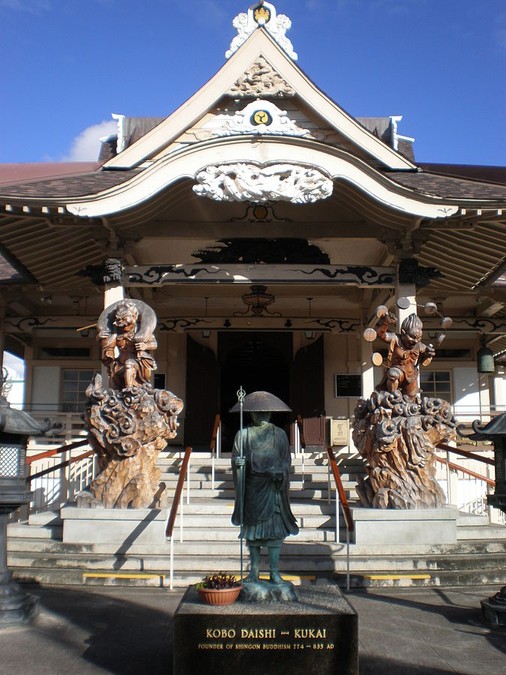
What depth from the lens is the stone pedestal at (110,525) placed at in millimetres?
8047

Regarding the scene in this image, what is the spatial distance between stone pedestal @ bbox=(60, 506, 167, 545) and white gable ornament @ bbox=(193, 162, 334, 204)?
4785 millimetres

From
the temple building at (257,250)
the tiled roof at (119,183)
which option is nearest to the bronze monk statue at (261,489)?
the temple building at (257,250)

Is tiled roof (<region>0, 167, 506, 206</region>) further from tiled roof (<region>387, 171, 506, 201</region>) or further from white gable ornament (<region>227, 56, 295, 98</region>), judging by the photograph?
white gable ornament (<region>227, 56, 295, 98</region>)

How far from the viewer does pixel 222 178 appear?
32.7 feet

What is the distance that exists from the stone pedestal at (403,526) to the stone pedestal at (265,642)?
3.72 meters

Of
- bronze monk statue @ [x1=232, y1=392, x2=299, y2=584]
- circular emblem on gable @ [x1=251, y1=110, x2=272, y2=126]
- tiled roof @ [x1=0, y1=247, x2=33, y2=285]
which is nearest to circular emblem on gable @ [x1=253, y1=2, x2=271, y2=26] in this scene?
circular emblem on gable @ [x1=251, y1=110, x2=272, y2=126]

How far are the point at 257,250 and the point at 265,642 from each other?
7824 millimetres

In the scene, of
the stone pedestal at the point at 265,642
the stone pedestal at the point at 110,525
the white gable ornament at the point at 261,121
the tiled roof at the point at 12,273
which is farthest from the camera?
the tiled roof at the point at 12,273

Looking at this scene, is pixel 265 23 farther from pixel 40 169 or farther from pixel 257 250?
pixel 40 169

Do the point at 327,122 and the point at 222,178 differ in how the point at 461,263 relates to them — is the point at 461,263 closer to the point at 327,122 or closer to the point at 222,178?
the point at 327,122

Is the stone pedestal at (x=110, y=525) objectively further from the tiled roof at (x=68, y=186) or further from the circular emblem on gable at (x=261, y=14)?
the circular emblem on gable at (x=261, y=14)

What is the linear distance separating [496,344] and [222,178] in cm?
1091

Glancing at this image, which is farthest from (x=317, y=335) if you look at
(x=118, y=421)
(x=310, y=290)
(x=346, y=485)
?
(x=118, y=421)

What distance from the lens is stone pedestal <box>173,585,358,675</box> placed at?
14.4 ft
